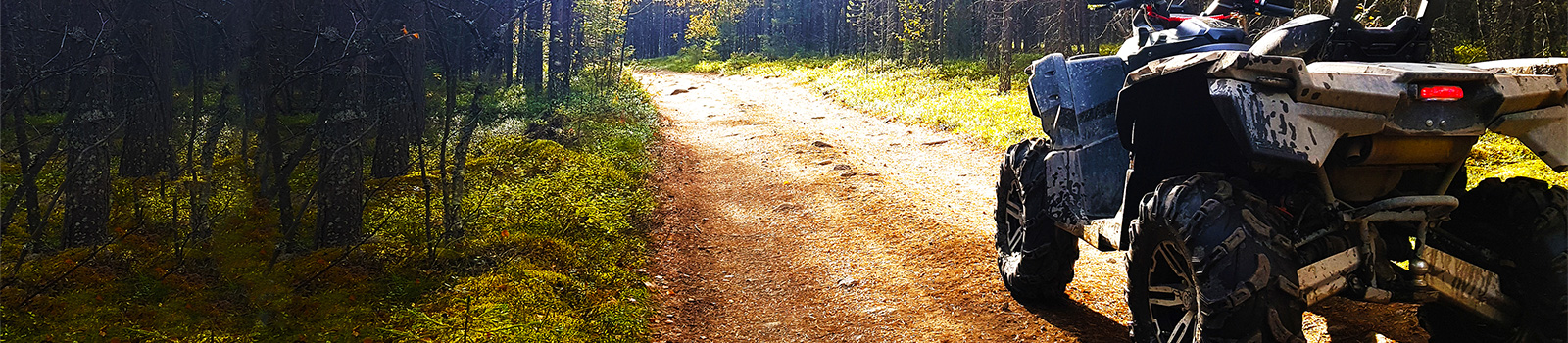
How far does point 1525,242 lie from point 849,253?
473 centimetres

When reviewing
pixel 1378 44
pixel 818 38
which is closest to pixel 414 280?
pixel 1378 44

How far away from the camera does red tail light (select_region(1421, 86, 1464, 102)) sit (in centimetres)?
297

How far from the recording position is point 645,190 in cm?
1047

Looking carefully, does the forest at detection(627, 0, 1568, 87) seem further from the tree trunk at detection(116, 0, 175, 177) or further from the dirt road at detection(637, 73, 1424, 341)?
the tree trunk at detection(116, 0, 175, 177)

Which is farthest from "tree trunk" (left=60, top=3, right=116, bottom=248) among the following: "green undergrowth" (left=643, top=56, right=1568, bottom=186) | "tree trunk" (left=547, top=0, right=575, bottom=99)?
"tree trunk" (left=547, top=0, right=575, bottom=99)

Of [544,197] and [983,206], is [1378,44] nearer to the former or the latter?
[983,206]

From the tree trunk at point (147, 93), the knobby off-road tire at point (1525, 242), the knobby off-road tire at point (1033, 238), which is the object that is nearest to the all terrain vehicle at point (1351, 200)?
the knobby off-road tire at point (1525, 242)

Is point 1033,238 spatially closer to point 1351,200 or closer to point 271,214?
point 1351,200

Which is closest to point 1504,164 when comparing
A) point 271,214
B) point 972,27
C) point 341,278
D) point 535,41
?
point 341,278

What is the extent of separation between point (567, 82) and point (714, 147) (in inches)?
444

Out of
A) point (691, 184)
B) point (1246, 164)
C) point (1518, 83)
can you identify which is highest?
point (1518, 83)

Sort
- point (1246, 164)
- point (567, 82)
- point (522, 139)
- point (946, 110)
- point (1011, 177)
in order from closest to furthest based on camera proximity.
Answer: point (1246, 164) → point (1011, 177) → point (522, 139) → point (946, 110) → point (567, 82)

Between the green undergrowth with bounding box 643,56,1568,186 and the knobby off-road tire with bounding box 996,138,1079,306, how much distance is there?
7.24ft

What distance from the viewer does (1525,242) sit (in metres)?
3.25
